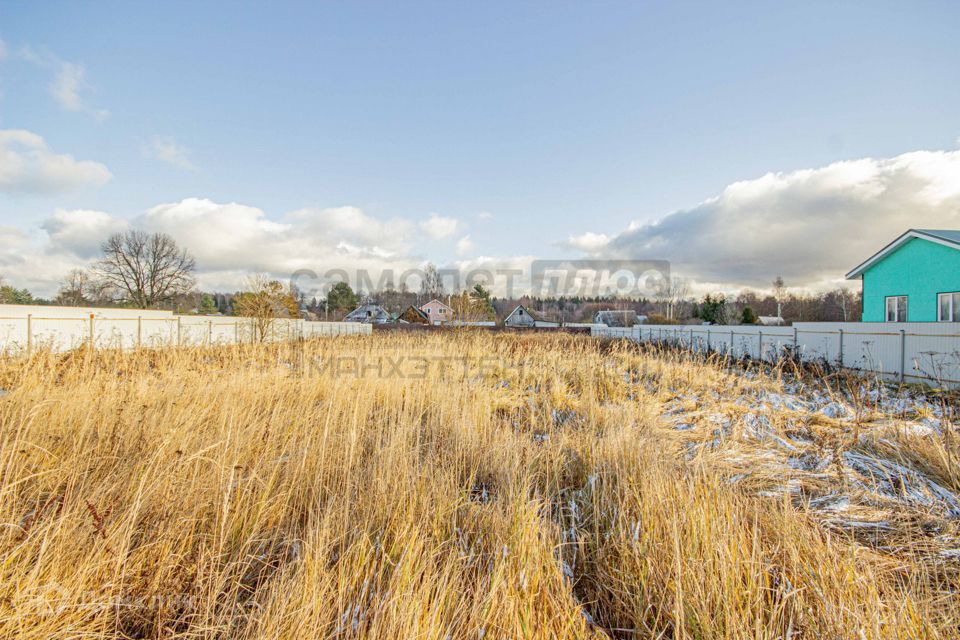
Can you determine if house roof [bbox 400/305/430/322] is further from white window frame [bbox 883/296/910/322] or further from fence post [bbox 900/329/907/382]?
fence post [bbox 900/329/907/382]

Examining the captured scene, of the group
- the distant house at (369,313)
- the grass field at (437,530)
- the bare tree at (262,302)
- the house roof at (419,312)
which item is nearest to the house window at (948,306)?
the grass field at (437,530)

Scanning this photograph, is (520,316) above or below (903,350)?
above

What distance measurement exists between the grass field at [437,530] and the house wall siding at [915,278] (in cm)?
1482

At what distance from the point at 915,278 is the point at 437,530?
20611mm

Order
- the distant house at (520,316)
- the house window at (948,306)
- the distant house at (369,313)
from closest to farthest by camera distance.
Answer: the house window at (948,306)
the distant house at (369,313)
the distant house at (520,316)

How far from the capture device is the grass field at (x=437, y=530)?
1.45m

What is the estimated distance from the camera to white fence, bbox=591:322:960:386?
7.88m

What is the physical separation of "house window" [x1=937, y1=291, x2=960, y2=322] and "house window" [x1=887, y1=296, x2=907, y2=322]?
155 centimetres

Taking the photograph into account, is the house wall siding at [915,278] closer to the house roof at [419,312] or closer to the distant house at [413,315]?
the house roof at [419,312]

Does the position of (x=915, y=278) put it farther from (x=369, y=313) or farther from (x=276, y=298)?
(x=369, y=313)

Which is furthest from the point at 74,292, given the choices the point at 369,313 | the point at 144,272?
the point at 369,313

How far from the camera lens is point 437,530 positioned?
1.95 m

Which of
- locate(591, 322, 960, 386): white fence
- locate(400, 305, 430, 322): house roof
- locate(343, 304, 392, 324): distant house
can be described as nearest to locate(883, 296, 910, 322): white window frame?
locate(591, 322, 960, 386): white fence

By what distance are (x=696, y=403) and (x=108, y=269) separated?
4208 cm
